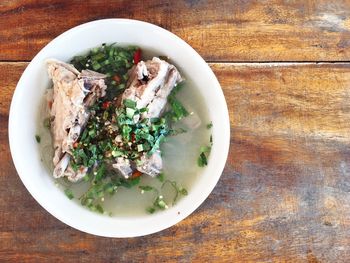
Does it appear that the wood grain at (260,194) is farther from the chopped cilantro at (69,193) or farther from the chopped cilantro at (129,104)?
the chopped cilantro at (129,104)

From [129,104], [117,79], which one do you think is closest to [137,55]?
[117,79]

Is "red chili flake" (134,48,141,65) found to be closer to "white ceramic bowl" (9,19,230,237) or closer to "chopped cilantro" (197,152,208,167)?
"white ceramic bowl" (9,19,230,237)

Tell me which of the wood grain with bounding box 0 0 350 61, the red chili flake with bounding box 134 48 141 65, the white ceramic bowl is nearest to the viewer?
the white ceramic bowl

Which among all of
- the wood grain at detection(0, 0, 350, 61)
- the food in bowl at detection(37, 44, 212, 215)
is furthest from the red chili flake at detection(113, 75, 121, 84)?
the wood grain at detection(0, 0, 350, 61)

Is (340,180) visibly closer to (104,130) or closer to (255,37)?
(255,37)

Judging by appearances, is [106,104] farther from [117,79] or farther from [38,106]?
[38,106]


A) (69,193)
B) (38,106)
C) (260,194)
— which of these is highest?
(38,106)
